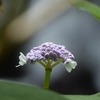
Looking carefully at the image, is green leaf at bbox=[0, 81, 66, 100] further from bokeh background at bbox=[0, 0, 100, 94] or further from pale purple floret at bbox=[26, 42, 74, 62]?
bokeh background at bbox=[0, 0, 100, 94]

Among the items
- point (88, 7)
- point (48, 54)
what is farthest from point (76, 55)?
point (88, 7)

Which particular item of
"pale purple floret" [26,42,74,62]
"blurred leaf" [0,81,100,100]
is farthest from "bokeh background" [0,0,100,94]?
"blurred leaf" [0,81,100,100]

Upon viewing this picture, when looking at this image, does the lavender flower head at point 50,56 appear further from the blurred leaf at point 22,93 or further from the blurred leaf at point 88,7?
the blurred leaf at point 22,93

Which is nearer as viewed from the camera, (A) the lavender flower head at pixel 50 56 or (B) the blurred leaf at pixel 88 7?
(B) the blurred leaf at pixel 88 7

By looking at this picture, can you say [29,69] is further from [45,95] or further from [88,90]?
[45,95]

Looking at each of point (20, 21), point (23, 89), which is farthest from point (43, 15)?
point (23, 89)

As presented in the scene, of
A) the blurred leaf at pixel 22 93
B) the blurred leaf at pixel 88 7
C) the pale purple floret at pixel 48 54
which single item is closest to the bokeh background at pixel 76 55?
the pale purple floret at pixel 48 54

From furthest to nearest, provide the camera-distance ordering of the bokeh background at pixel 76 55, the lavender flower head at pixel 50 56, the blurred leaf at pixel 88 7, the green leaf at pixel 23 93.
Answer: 1. the bokeh background at pixel 76 55
2. the lavender flower head at pixel 50 56
3. the blurred leaf at pixel 88 7
4. the green leaf at pixel 23 93

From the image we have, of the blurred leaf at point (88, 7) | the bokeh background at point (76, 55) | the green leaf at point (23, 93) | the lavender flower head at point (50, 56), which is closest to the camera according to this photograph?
the green leaf at point (23, 93)
